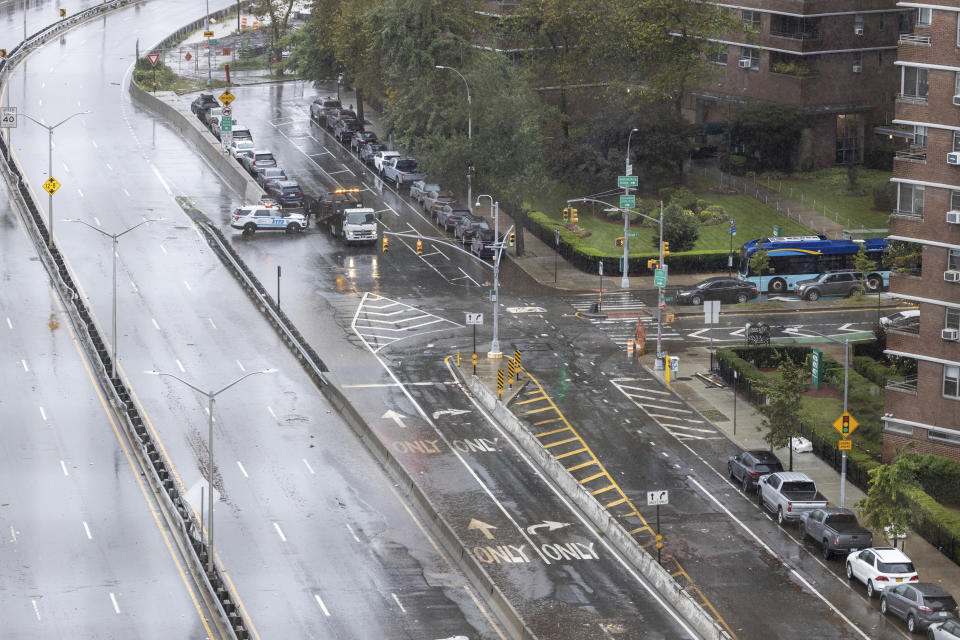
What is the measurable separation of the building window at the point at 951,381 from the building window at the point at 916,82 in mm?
11265

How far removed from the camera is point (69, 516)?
6894 centimetres

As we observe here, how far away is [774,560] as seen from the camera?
64.6 meters

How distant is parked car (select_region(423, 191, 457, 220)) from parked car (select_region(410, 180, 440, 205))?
1.79 feet

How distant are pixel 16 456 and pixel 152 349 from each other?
48.3 ft

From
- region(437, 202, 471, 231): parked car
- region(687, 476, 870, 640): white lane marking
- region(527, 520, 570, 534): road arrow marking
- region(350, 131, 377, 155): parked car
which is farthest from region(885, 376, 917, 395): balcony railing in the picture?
region(350, 131, 377, 155): parked car

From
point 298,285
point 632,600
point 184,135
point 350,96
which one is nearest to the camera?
point 632,600

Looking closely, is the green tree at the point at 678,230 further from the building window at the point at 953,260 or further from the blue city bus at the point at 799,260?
the building window at the point at 953,260

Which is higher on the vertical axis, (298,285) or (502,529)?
(298,285)

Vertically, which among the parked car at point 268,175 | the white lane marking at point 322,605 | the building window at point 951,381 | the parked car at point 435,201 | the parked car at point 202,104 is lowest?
the white lane marking at point 322,605

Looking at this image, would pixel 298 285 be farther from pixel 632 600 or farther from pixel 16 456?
pixel 632 600

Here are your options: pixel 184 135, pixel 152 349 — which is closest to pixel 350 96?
pixel 184 135

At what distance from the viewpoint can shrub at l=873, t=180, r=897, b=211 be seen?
11512 centimetres

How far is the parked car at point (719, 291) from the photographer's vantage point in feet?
327

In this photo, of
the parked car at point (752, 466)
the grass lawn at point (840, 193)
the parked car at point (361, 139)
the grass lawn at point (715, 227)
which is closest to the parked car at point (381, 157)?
the parked car at point (361, 139)
